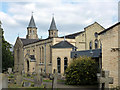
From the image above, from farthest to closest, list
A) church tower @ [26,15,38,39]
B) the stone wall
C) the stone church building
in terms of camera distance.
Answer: church tower @ [26,15,38,39]
the stone church building
the stone wall

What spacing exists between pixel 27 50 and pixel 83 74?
106 ft

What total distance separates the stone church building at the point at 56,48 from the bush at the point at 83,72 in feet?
33.4

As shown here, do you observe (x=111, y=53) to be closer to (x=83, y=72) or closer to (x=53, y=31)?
(x=83, y=72)

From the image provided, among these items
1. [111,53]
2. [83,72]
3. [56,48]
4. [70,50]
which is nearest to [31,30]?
[56,48]

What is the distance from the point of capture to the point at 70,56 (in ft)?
104

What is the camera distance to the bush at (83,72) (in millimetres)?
20047

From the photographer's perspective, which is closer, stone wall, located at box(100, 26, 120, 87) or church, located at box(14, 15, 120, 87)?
stone wall, located at box(100, 26, 120, 87)

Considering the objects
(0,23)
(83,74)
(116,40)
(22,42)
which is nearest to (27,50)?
(22,42)

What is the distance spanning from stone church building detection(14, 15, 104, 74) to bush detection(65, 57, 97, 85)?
10.2 metres

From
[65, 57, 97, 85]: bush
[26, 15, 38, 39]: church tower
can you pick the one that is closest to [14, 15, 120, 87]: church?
[65, 57, 97, 85]: bush

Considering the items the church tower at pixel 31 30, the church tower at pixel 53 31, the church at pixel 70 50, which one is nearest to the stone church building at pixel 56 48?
the church at pixel 70 50

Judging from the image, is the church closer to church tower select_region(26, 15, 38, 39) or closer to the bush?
the bush

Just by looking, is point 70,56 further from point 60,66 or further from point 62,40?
point 62,40

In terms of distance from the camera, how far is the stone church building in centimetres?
3250
